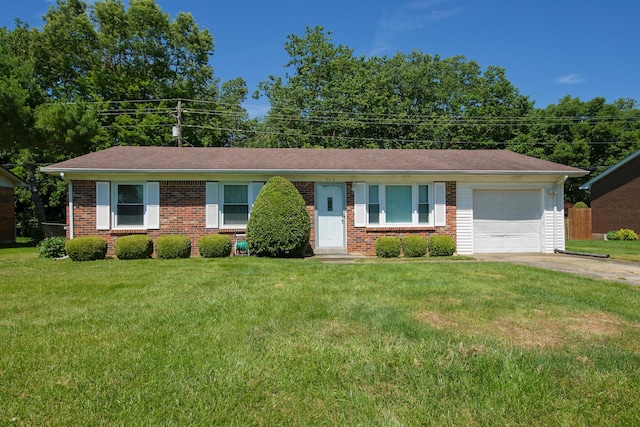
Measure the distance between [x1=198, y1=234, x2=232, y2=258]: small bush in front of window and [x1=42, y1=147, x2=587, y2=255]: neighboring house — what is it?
70 centimetres

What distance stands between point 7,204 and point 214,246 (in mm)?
16661

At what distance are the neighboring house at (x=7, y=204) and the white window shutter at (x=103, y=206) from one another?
1251cm

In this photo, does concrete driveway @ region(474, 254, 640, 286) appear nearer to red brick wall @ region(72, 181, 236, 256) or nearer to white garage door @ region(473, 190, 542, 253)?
white garage door @ region(473, 190, 542, 253)

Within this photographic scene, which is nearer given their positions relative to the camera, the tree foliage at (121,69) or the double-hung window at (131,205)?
the double-hung window at (131,205)

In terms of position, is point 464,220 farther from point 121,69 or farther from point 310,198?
point 121,69

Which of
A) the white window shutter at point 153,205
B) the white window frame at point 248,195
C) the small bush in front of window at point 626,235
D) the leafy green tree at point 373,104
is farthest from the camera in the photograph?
the leafy green tree at point 373,104

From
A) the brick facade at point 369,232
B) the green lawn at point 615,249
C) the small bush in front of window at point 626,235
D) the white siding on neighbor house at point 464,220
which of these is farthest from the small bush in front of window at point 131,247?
the small bush in front of window at point 626,235

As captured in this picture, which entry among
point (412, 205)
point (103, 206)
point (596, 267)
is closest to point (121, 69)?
point (103, 206)

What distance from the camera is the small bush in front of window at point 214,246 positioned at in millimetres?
11570

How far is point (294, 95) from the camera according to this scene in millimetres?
30953

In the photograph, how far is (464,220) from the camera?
13.0 m

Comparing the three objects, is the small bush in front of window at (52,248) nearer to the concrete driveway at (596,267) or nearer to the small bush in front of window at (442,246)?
the small bush in front of window at (442,246)

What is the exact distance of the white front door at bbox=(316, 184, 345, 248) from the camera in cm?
1285

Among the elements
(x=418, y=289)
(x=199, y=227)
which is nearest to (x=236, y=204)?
(x=199, y=227)
